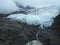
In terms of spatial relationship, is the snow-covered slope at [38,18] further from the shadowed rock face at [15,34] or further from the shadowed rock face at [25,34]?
the shadowed rock face at [15,34]

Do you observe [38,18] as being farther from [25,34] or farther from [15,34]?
[15,34]

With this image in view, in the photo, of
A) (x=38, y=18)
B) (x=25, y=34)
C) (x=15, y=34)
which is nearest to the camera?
(x=15, y=34)

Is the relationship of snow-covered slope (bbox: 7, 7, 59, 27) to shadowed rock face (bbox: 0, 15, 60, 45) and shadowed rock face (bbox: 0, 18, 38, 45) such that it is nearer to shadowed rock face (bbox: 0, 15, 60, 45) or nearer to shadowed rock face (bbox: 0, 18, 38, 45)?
shadowed rock face (bbox: 0, 15, 60, 45)

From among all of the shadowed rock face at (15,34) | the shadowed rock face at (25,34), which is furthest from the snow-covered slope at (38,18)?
the shadowed rock face at (15,34)

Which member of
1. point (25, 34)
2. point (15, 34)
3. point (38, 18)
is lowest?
point (25, 34)

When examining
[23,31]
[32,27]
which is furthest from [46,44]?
[32,27]

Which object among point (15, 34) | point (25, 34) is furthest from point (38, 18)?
point (15, 34)

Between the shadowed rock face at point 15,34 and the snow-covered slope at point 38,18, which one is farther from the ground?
the snow-covered slope at point 38,18

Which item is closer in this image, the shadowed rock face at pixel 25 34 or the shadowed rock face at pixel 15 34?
the shadowed rock face at pixel 25 34

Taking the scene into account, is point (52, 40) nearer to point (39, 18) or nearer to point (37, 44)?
point (37, 44)
